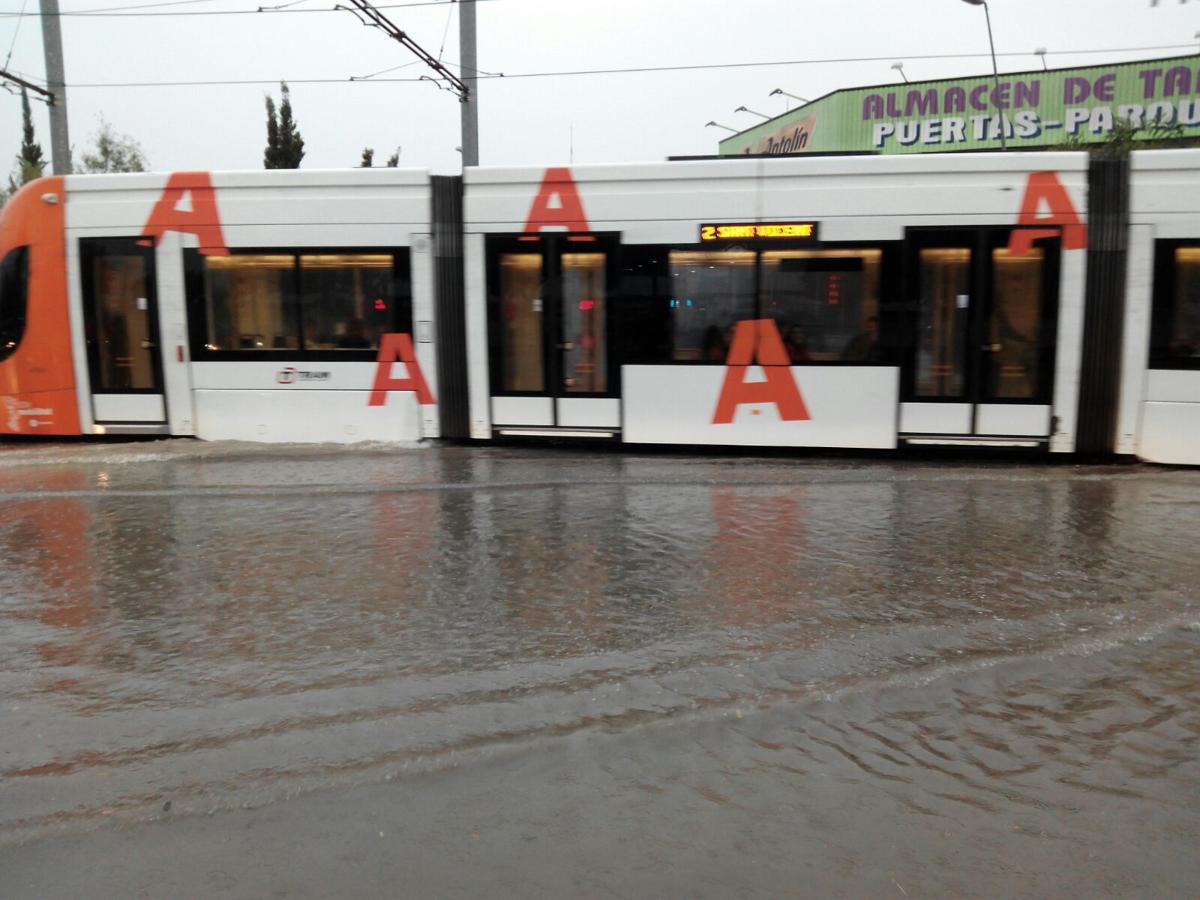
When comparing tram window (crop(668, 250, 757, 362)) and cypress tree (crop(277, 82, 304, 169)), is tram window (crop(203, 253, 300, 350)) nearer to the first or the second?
tram window (crop(668, 250, 757, 362))

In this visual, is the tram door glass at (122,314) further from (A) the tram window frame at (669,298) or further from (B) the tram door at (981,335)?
(B) the tram door at (981,335)

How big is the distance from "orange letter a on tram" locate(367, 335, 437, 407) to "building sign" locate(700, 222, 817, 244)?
3.52m

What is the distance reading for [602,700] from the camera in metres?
4.47

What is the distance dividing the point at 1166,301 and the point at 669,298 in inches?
194

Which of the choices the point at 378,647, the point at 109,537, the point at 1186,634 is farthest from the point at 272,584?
the point at 1186,634

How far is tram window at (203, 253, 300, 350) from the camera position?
1141 centimetres

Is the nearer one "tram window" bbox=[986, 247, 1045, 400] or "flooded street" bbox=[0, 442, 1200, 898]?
"flooded street" bbox=[0, 442, 1200, 898]

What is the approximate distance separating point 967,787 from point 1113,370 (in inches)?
301

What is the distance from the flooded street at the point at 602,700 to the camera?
10.6ft

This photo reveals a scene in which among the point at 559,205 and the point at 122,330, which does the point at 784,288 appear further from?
the point at 122,330

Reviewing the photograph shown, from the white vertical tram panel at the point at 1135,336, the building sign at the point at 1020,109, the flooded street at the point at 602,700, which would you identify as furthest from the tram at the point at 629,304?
the building sign at the point at 1020,109

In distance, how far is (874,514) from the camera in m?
8.24

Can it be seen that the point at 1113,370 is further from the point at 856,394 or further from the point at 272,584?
the point at 272,584

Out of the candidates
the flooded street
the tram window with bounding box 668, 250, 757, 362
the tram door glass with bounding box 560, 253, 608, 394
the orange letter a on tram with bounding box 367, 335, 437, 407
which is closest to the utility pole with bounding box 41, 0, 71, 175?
the orange letter a on tram with bounding box 367, 335, 437, 407
